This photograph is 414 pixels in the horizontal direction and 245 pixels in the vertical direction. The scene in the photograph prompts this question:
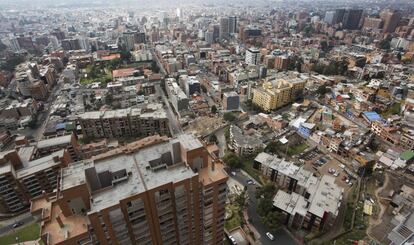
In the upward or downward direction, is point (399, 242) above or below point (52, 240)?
below

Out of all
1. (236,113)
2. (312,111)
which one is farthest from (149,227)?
(312,111)

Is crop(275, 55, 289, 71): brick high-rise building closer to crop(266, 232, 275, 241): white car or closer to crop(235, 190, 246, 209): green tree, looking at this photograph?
crop(235, 190, 246, 209): green tree

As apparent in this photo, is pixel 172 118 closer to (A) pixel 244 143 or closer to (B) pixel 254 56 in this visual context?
(A) pixel 244 143

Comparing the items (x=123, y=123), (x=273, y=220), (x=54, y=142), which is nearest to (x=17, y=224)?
(x=54, y=142)

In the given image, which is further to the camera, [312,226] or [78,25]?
[78,25]

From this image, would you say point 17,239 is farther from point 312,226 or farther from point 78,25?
point 78,25

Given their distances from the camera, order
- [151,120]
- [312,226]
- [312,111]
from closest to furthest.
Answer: [312,226] < [151,120] < [312,111]
